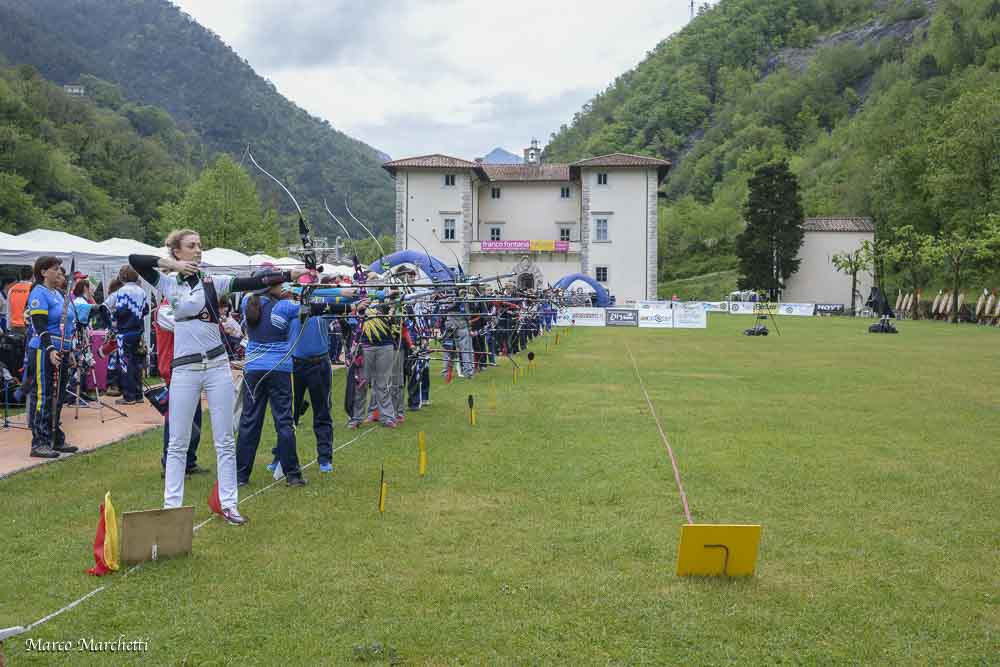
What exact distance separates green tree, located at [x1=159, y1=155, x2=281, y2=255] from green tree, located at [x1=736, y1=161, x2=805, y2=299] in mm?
40947

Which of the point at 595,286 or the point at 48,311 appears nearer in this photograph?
the point at 48,311

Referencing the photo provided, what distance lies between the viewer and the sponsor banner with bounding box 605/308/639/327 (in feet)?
155

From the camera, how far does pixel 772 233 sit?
77.2m

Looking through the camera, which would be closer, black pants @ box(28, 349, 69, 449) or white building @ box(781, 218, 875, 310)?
black pants @ box(28, 349, 69, 449)

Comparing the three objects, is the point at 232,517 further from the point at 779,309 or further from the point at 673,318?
the point at 779,309

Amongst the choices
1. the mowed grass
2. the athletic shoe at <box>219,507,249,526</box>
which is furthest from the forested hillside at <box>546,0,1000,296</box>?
the athletic shoe at <box>219,507,249,526</box>

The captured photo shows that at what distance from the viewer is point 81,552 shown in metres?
6.43

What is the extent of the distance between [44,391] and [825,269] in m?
77.3

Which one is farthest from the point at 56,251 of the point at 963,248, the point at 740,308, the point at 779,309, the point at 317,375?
the point at 779,309

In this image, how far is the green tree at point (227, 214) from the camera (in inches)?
2477

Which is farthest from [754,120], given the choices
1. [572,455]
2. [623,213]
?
[572,455]

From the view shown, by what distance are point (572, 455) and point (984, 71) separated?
107 metres

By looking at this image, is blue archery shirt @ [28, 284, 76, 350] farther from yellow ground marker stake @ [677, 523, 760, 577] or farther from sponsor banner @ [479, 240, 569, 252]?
sponsor banner @ [479, 240, 569, 252]

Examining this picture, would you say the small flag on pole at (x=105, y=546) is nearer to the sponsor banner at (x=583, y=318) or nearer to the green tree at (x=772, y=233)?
the sponsor banner at (x=583, y=318)
